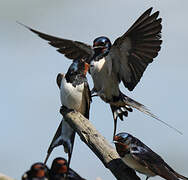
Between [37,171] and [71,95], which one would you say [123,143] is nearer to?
[71,95]

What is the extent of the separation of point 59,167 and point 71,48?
2843 millimetres

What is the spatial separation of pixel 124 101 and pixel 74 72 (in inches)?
35.1

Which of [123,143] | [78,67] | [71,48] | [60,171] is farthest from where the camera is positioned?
[71,48]

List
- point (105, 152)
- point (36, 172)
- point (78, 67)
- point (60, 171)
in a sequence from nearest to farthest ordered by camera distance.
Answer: point (36, 172)
point (60, 171)
point (105, 152)
point (78, 67)

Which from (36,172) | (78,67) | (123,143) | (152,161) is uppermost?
(78,67)

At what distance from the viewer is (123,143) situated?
939 centimetres

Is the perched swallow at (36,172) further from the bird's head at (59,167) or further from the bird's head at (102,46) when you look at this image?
the bird's head at (102,46)

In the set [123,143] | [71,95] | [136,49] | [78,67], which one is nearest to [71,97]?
[71,95]

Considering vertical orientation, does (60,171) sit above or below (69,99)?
below

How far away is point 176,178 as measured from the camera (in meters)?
8.98

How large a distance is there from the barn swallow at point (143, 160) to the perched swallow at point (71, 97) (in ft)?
2.69

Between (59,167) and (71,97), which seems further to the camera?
(71,97)

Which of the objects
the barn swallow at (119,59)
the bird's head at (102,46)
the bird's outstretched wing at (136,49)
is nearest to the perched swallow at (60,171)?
the barn swallow at (119,59)

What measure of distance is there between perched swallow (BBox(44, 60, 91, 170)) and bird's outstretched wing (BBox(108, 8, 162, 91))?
23.7 inches
